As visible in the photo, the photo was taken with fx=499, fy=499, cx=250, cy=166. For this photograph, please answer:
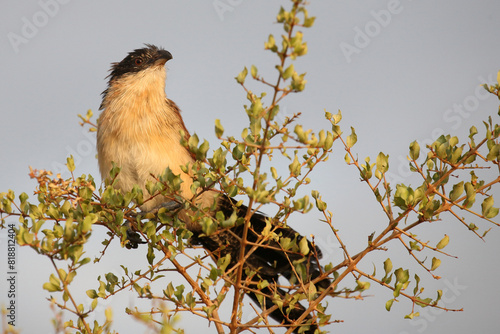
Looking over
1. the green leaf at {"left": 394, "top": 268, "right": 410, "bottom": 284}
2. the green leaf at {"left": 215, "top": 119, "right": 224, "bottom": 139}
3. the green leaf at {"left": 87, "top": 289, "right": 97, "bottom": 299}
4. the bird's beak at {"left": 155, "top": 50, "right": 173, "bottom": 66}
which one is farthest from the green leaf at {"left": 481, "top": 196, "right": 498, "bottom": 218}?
the bird's beak at {"left": 155, "top": 50, "right": 173, "bottom": 66}

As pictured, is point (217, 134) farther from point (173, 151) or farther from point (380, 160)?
point (173, 151)

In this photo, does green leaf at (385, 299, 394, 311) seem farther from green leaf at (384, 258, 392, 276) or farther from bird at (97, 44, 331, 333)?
bird at (97, 44, 331, 333)

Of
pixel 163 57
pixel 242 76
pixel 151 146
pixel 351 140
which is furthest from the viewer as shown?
pixel 163 57

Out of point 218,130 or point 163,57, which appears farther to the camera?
point 163,57

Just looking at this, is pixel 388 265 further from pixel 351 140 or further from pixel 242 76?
pixel 242 76

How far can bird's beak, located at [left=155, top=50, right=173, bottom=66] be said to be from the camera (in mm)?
4234

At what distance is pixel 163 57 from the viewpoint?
424 cm

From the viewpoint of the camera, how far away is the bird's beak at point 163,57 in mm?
4234

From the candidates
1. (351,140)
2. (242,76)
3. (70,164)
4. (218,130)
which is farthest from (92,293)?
(351,140)

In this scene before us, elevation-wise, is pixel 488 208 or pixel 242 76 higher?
pixel 242 76

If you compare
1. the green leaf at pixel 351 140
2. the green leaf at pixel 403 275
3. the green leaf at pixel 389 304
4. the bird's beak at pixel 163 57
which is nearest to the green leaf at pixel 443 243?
the green leaf at pixel 403 275

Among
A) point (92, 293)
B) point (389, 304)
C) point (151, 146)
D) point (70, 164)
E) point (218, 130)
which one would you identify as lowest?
point (389, 304)

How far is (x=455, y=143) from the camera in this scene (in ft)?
7.95

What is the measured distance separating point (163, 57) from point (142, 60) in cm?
20
